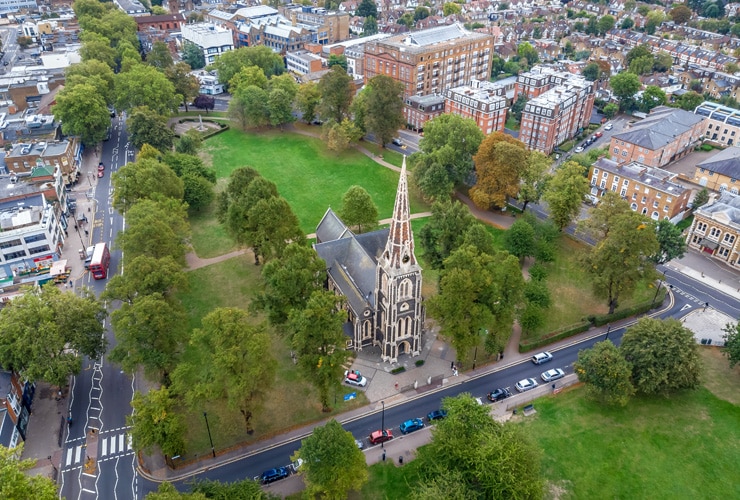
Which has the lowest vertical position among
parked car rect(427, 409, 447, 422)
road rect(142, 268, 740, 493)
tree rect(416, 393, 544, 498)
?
road rect(142, 268, 740, 493)

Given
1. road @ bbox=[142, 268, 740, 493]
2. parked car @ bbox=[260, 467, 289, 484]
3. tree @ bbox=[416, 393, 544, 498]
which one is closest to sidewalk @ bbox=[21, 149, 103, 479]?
road @ bbox=[142, 268, 740, 493]

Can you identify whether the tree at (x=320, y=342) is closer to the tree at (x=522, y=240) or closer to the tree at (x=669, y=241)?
the tree at (x=522, y=240)

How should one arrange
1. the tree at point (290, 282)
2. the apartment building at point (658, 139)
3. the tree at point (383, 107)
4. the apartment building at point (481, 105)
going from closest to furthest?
the tree at point (290, 282) < the apartment building at point (658, 139) < the tree at point (383, 107) < the apartment building at point (481, 105)

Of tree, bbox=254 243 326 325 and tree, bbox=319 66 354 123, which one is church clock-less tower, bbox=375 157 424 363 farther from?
tree, bbox=319 66 354 123

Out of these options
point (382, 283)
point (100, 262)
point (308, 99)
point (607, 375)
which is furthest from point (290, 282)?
point (308, 99)

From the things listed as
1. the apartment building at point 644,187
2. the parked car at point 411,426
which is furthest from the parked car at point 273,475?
the apartment building at point 644,187

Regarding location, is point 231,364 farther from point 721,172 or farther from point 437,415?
point 721,172

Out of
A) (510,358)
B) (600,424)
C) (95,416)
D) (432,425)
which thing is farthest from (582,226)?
(95,416)
